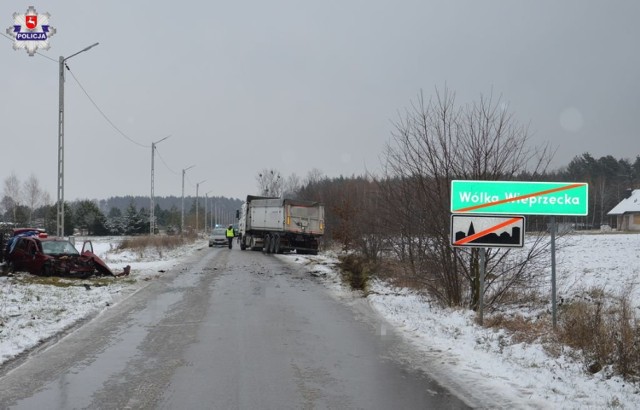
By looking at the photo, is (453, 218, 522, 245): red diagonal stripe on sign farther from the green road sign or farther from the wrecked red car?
the wrecked red car

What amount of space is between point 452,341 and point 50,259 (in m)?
13.9

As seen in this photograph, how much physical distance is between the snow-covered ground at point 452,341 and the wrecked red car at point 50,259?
0.76m

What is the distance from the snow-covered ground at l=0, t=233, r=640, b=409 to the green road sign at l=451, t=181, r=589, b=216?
82.3 inches

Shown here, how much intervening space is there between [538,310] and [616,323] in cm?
614

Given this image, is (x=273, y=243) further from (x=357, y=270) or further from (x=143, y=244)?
(x=357, y=270)

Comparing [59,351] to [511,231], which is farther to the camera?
[511,231]

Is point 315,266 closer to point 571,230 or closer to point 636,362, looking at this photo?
point 571,230

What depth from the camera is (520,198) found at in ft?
33.6

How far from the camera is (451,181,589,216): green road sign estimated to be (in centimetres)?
985

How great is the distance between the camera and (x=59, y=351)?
841 cm

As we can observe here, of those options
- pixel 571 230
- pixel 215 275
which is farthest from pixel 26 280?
pixel 571 230

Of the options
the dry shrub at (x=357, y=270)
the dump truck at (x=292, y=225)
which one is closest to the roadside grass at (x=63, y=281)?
the dry shrub at (x=357, y=270)

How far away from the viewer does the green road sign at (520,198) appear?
985cm

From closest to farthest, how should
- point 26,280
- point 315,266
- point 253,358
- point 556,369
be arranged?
point 556,369 < point 253,358 < point 26,280 < point 315,266
